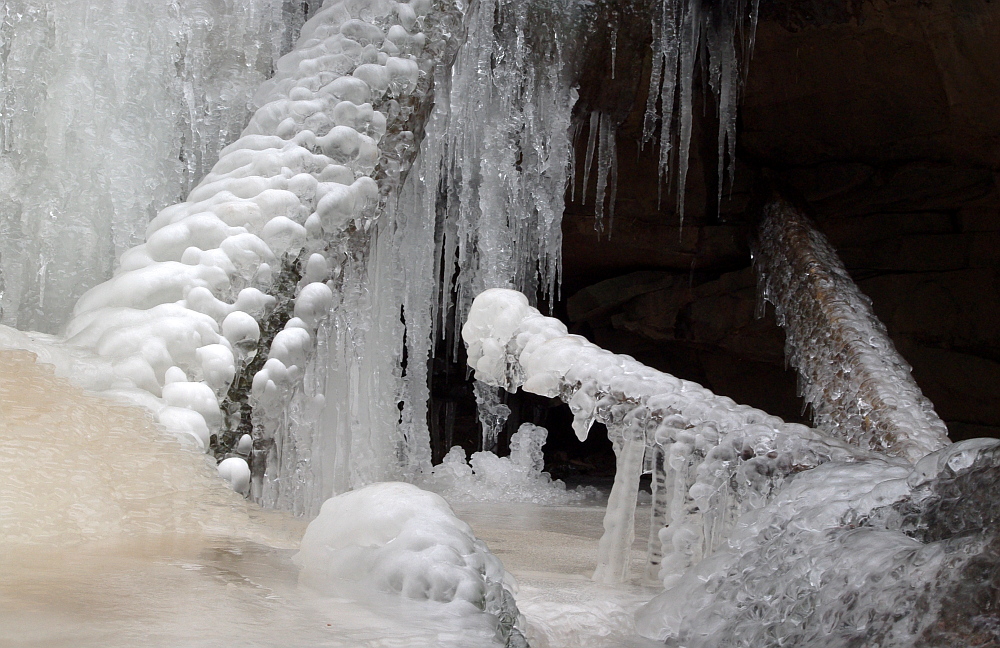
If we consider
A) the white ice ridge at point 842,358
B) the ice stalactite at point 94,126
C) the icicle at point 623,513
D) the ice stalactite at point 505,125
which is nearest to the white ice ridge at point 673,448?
the icicle at point 623,513

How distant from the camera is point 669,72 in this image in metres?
4.16

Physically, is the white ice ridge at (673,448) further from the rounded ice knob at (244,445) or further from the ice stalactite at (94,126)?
the ice stalactite at (94,126)

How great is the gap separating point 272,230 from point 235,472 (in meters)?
0.63

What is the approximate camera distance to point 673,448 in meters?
1.82

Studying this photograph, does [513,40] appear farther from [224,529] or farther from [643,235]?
[224,529]

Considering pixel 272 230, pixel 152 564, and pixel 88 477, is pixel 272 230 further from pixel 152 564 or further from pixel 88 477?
pixel 152 564

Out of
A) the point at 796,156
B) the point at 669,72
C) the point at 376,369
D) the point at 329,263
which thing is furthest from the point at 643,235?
the point at 329,263

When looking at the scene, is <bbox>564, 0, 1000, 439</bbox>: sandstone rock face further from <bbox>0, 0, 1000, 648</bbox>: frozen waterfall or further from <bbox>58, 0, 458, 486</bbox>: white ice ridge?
<bbox>58, 0, 458, 486</bbox>: white ice ridge

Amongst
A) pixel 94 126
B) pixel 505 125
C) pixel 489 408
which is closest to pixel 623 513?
pixel 94 126

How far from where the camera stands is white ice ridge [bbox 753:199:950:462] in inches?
105

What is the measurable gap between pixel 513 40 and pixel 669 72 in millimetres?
792

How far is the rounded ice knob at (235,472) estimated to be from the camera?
5.94 ft

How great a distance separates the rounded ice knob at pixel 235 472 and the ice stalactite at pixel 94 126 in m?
1.12

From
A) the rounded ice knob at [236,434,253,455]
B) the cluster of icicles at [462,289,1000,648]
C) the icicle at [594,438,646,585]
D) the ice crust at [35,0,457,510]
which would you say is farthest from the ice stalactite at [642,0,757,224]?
the rounded ice knob at [236,434,253,455]
